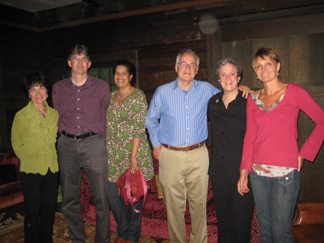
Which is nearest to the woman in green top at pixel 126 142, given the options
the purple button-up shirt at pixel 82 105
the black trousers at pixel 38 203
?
the purple button-up shirt at pixel 82 105

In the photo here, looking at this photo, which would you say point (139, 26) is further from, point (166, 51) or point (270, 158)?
point (270, 158)

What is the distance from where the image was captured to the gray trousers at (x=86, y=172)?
259 centimetres

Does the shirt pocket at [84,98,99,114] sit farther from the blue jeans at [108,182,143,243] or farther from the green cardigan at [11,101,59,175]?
the blue jeans at [108,182,143,243]

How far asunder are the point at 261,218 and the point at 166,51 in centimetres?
298

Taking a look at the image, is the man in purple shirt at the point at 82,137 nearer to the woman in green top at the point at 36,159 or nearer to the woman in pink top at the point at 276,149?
the woman in green top at the point at 36,159

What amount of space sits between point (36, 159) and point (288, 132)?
2317 millimetres

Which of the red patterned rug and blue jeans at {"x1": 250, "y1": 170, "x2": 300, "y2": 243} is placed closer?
blue jeans at {"x1": 250, "y1": 170, "x2": 300, "y2": 243}

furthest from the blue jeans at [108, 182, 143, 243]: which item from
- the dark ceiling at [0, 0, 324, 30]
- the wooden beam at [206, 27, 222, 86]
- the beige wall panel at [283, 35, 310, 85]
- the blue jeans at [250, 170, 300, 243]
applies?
the dark ceiling at [0, 0, 324, 30]

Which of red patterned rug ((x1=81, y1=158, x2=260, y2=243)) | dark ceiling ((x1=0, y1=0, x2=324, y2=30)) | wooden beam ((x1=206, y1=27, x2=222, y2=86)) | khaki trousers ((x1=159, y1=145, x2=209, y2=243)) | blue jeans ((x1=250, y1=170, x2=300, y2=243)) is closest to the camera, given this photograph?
blue jeans ((x1=250, y1=170, x2=300, y2=243))

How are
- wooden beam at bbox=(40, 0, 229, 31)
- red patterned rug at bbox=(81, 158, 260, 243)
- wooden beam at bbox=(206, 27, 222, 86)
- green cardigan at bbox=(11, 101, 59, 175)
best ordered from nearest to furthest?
green cardigan at bbox=(11, 101, 59, 175) < red patterned rug at bbox=(81, 158, 260, 243) < wooden beam at bbox=(206, 27, 222, 86) < wooden beam at bbox=(40, 0, 229, 31)

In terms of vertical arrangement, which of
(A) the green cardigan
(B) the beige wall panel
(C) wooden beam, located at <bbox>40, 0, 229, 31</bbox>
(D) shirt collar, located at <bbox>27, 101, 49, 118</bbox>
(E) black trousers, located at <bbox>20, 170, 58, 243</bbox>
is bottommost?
(E) black trousers, located at <bbox>20, 170, 58, 243</bbox>

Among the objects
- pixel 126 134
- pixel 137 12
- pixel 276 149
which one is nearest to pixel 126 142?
pixel 126 134

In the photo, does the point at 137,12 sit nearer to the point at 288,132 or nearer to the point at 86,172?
the point at 86,172

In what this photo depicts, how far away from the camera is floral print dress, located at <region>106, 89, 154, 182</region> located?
8.55ft
